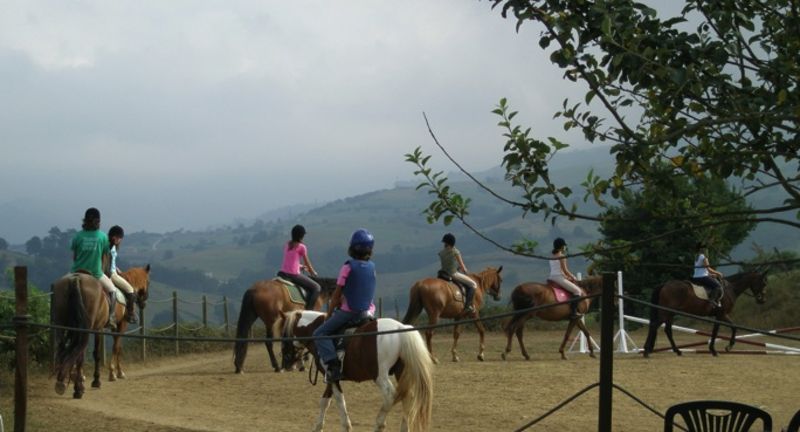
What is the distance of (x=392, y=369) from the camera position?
11.8 metres

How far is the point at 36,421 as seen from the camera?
13.8m

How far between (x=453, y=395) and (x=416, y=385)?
215 inches

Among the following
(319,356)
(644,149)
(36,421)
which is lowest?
(36,421)

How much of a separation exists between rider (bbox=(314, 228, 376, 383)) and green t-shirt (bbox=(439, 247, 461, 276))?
33.0 feet

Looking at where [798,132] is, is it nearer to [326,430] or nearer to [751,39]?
[751,39]

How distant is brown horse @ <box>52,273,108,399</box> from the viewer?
15.4 m

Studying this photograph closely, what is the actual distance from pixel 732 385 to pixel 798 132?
11.8 m

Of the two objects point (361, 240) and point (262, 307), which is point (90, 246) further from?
point (361, 240)

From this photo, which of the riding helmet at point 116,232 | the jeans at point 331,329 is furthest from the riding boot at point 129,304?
the jeans at point 331,329

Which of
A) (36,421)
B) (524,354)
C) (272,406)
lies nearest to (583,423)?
(272,406)

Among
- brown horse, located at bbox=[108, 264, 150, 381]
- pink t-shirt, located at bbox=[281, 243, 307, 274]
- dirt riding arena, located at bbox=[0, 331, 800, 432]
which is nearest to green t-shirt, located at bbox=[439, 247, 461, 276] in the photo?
dirt riding arena, located at bbox=[0, 331, 800, 432]

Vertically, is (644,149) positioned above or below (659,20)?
below

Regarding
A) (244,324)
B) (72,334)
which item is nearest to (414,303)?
(244,324)

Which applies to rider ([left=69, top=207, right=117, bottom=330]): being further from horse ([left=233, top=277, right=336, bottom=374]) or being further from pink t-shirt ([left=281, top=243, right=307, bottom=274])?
pink t-shirt ([left=281, top=243, right=307, bottom=274])
